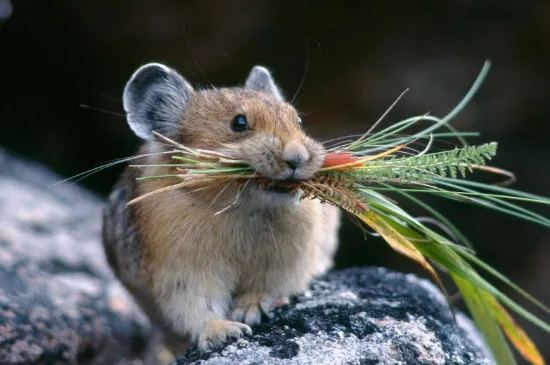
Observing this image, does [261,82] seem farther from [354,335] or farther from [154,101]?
[354,335]

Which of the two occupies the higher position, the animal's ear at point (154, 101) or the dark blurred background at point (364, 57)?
the dark blurred background at point (364, 57)

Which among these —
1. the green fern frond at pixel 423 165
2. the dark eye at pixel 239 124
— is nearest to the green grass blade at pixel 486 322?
the green fern frond at pixel 423 165

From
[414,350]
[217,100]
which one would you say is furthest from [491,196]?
[217,100]

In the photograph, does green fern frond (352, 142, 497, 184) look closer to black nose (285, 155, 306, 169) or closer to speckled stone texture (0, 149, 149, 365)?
black nose (285, 155, 306, 169)

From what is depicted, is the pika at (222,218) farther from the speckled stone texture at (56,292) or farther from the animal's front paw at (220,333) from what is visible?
the speckled stone texture at (56,292)

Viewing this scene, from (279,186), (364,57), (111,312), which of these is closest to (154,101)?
(279,186)

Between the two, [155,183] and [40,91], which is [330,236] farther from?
[40,91]

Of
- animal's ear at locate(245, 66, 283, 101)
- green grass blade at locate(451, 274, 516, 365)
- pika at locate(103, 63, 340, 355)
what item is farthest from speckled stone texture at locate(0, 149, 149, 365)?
green grass blade at locate(451, 274, 516, 365)
